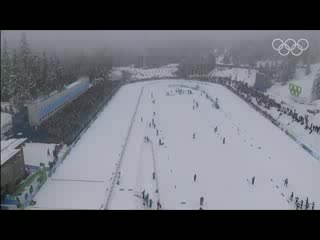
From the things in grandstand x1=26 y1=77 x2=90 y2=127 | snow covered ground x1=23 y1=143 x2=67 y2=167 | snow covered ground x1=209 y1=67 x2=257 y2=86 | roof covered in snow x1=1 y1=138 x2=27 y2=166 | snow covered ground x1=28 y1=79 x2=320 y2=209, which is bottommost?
snow covered ground x1=28 y1=79 x2=320 y2=209

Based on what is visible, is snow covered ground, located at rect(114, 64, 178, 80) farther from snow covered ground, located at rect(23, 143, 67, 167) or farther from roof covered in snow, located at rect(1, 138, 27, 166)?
roof covered in snow, located at rect(1, 138, 27, 166)

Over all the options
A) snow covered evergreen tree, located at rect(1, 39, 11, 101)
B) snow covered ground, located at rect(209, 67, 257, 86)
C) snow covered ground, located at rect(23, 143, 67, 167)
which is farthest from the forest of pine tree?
snow covered ground, located at rect(209, 67, 257, 86)

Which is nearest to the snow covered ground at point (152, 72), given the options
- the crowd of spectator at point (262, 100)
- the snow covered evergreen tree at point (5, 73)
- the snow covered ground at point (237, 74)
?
the snow covered ground at point (237, 74)

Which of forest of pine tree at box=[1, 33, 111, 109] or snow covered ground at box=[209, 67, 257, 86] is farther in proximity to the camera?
snow covered ground at box=[209, 67, 257, 86]

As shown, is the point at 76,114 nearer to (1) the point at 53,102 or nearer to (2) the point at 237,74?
(1) the point at 53,102

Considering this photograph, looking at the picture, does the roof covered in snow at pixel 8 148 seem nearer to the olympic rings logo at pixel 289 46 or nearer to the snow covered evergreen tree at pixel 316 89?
the olympic rings logo at pixel 289 46
